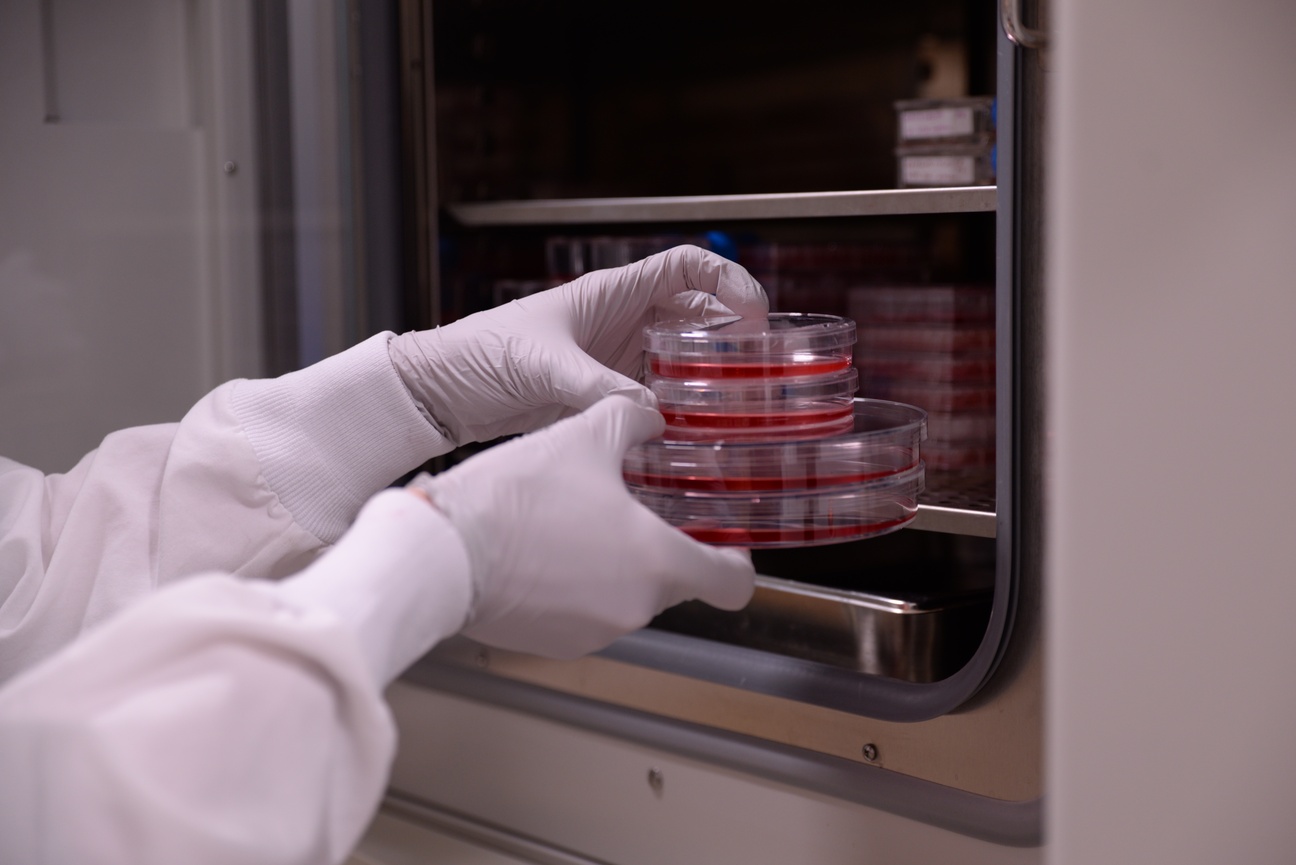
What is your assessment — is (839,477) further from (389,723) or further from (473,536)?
(389,723)

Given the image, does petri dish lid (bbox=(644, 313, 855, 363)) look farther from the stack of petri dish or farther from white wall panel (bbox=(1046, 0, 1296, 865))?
white wall panel (bbox=(1046, 0, 1296, 865))

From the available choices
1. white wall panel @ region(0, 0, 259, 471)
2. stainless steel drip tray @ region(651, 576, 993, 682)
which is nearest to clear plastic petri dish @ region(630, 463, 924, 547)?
stainless steel drip tray @ region(651, 576, 993, 682)

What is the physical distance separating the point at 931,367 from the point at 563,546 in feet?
2.77

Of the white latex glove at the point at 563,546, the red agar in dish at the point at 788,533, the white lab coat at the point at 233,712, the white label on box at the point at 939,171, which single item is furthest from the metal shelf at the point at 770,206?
the white lab coat at the point at 233,712

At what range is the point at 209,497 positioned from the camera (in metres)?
1.18

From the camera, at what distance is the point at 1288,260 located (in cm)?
72

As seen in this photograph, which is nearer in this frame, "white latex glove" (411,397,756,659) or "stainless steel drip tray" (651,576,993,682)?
"white latex glove" (411,397,756,659)

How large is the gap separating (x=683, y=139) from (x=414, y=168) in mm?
742

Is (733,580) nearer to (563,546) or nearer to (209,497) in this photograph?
(563,546)

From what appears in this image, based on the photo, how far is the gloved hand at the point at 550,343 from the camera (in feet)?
3.73

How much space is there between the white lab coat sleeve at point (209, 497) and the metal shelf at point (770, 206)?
1.45 ft

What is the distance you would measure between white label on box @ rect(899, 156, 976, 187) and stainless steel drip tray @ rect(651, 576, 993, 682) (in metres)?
0.59

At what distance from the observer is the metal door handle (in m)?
1.03

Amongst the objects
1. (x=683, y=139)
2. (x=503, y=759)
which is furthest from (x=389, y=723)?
(x=683, y=139)
